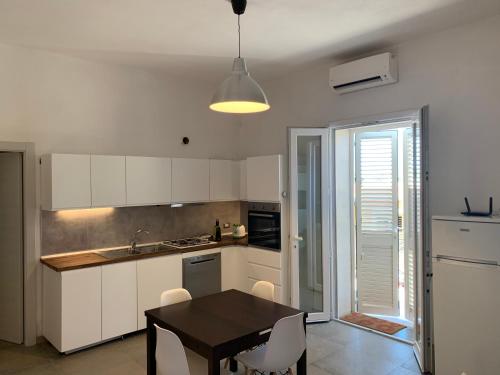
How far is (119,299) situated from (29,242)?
1.11 metres

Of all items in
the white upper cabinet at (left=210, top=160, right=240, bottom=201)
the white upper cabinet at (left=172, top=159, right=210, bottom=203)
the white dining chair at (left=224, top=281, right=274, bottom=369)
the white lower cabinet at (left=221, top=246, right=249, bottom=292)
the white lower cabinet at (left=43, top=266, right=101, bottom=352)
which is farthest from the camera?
the white upper cabinet at (left=210, top=160, right=240, bottom=201)

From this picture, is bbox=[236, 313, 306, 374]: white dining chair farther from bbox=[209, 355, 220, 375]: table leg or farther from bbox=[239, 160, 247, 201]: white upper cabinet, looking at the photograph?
bbox=[239, 160, 247, 201]: white upper cabinet

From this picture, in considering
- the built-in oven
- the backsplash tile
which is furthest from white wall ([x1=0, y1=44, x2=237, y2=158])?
the built-in oven

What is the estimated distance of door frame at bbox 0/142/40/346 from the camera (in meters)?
3.87

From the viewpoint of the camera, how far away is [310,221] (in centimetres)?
455

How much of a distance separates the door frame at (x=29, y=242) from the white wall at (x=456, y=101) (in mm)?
3597

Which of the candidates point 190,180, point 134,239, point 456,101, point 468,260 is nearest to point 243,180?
point 190,180

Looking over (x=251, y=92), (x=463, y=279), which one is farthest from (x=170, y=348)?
(x=463, y=279)

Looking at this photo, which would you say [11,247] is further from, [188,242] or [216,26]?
[216,26]

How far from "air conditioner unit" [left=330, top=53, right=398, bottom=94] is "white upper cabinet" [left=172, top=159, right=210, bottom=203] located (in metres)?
1.91

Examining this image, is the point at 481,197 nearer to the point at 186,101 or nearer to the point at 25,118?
the point at 186,101

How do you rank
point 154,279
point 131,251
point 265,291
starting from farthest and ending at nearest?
point 131,251 → point 154,279 → point 265,291

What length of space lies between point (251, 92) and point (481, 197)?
2.29m

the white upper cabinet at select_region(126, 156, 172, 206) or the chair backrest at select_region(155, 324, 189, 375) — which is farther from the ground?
the white upper cabinet at select_region(126, 156, 172, 206)
